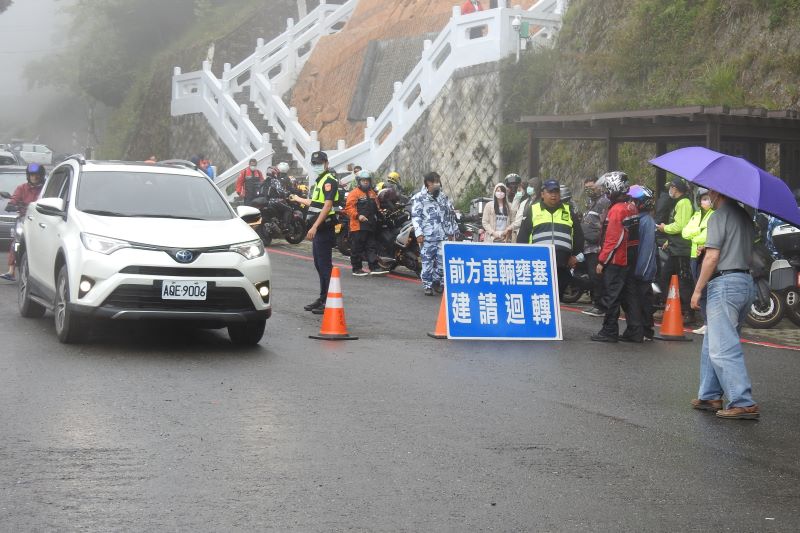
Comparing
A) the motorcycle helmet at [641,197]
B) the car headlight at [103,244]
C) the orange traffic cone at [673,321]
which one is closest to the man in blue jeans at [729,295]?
the motorcycle helmet at [641,197]

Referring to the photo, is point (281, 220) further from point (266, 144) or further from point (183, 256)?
point (183, 256)

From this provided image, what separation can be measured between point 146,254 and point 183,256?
313mm

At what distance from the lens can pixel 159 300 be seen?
10.9m

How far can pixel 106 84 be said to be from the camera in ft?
184

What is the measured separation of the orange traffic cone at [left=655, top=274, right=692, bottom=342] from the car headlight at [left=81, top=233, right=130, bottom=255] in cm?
618

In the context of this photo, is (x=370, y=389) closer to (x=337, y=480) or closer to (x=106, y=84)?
(x=337, y=480)

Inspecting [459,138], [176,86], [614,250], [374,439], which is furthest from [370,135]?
[374,439]

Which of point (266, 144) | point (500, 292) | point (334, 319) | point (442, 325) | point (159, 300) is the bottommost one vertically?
point (442, 325)

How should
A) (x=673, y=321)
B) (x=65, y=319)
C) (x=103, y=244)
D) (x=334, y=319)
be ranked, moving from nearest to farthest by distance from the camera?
(x=103, y=244) → (x=65, y=319) → (x=334, y=319) → (x=673, y=321)

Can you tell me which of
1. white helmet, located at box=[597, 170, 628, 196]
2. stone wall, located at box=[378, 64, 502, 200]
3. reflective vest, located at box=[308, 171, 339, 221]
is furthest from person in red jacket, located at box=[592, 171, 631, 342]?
stone wall, located at box=[378, 64, 502, 200]

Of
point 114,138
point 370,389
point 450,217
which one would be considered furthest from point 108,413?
point 114,138

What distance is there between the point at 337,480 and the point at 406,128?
85.9 ft

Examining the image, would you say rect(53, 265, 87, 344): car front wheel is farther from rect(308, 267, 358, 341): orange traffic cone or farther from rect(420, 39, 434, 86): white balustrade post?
rect(420, 39, 434, 86): white balustrade post

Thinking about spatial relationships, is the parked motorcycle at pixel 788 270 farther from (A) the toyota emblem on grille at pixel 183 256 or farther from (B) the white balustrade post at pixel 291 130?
(B) the white balustrade post at pixel 291 130
